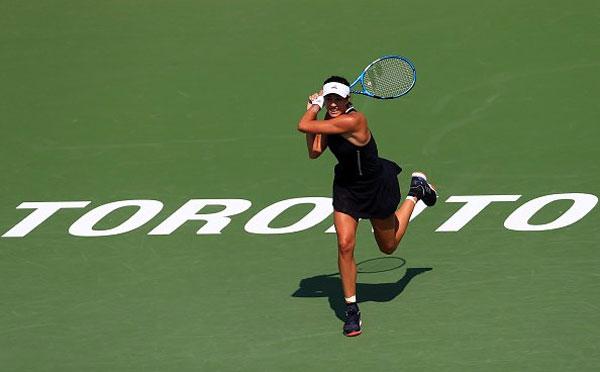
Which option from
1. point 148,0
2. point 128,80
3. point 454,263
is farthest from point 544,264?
point 148,0

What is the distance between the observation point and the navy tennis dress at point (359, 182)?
37.4ft

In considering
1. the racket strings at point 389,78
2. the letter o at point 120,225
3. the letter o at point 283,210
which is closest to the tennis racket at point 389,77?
the racket strings at point 389,78

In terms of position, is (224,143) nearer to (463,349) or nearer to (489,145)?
(489,145)

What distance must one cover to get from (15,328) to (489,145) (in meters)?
5.93

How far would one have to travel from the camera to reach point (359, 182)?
11.5m

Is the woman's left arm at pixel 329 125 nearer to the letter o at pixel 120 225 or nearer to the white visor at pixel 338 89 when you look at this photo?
the white visor at pixel 338 89

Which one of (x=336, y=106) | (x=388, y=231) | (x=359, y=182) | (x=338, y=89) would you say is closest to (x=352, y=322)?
(x=388, y=231)

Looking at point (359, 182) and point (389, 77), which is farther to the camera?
point (389, 77)

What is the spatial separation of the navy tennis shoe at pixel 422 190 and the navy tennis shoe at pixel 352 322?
178cm

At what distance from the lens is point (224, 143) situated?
15680mm

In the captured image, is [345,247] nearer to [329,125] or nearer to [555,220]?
[329,125]

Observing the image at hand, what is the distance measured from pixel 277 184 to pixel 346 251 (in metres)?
3.47

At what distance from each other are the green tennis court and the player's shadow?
1.0 inches

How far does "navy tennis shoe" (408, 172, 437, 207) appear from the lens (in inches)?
498
